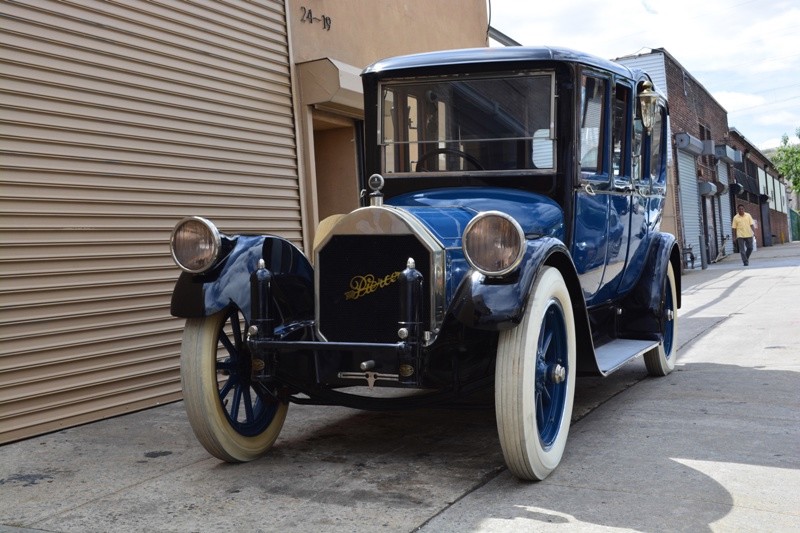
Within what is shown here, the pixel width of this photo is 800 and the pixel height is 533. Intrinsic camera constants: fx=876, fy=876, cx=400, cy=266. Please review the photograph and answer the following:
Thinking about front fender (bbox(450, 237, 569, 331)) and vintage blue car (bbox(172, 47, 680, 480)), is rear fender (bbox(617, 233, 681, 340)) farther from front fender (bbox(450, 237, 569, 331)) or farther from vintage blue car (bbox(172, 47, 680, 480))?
front fender (bbox(450, 237, 569, 331))

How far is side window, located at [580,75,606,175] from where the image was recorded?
5.37 meters

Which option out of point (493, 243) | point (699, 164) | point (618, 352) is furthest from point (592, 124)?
point (699, 164)

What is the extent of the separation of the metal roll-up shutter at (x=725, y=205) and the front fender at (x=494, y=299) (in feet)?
101

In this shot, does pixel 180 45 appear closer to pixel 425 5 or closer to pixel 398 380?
pixel 398 380

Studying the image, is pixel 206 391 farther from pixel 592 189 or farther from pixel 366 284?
pixel 592 189

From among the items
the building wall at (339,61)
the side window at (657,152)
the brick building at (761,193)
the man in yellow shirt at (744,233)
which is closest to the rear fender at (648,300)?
the side window at (657,152)

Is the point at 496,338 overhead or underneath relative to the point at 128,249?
underneath

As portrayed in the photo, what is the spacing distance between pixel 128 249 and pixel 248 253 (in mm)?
2085

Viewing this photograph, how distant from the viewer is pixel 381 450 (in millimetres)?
4738

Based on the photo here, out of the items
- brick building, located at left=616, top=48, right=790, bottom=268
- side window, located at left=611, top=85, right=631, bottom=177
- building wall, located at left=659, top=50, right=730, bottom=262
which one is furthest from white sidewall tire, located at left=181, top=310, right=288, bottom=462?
building wall, located at left=659, top=50, right=730, bottom=262

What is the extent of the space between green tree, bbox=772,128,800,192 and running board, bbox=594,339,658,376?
6500 cm

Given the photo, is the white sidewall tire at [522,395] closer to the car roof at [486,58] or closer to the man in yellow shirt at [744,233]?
Result: the car roof at [486,58]

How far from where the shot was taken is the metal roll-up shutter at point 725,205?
109 ft

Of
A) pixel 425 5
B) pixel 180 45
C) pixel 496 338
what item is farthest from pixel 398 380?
pixel 425 5
